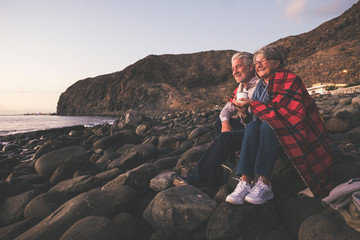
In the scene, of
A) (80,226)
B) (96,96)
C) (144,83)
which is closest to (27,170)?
(80,226)

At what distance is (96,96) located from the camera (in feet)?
194

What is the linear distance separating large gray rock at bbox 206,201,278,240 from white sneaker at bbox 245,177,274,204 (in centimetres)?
8

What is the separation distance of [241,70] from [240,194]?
158cm

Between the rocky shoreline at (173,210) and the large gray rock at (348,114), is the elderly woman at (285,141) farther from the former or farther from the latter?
the large gray rock at (348,114)

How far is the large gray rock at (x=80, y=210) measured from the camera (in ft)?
7.20

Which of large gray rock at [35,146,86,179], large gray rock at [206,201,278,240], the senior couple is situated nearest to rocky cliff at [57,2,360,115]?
large gray rock at [35,146,86,179]

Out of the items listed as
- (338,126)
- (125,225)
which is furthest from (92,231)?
(338,126)

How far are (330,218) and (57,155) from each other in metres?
5.54

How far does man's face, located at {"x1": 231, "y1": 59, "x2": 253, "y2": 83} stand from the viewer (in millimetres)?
2660

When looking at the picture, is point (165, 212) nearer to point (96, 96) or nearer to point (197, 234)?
point (197, 234)

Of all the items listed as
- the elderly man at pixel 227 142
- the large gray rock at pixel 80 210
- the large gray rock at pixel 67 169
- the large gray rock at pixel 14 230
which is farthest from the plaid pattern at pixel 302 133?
the large gray rock at pixel 67 169

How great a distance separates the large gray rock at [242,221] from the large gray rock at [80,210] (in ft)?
4.01

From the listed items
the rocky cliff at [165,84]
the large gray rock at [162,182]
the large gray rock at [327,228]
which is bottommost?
the large gray rock at [162,182]

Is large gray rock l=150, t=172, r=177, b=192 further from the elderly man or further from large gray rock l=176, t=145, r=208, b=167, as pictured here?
large gray rock l=176, t=145, r=208, b=167
